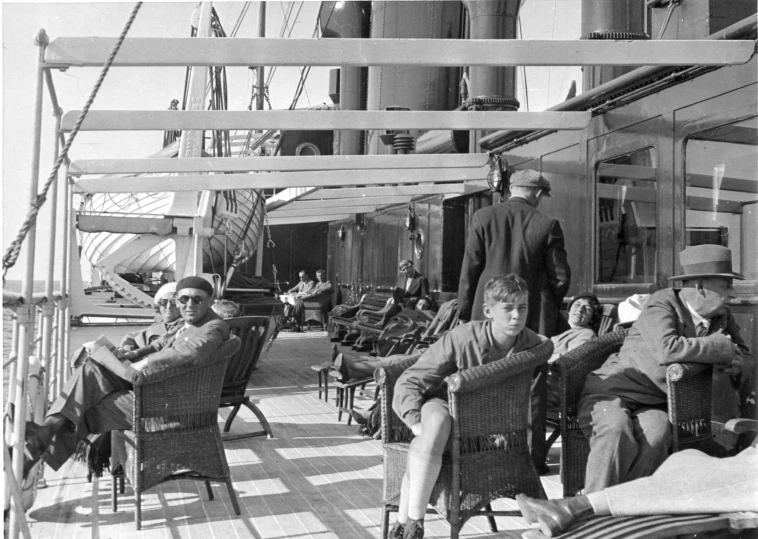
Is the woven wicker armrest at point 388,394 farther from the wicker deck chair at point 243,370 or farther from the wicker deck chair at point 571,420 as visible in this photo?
the wicker deck chair at point 243,370

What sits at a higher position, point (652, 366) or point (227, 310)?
point (227, 310)

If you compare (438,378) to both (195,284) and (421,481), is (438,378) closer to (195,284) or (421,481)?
(421,481)

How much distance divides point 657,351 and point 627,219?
3.32 meters

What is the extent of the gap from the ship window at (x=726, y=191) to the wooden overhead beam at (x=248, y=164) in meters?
2.97

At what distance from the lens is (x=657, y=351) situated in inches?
122

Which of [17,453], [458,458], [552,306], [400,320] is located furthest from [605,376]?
[400,320]

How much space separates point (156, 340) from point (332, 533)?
5.52ft

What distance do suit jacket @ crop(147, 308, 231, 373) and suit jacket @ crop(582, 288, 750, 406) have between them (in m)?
1.78

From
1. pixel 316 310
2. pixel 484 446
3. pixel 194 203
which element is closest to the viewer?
pixel 484 446

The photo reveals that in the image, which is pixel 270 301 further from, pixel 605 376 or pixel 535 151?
pixel 605 376

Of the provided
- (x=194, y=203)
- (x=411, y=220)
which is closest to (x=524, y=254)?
(x=194, y=203)

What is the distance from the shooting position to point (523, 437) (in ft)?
10.2

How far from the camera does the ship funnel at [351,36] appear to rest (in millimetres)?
16453

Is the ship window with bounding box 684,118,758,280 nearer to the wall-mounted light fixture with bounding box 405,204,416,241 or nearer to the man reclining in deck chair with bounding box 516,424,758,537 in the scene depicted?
the man reclining in deck chair with bounding box 516,424,758,537
